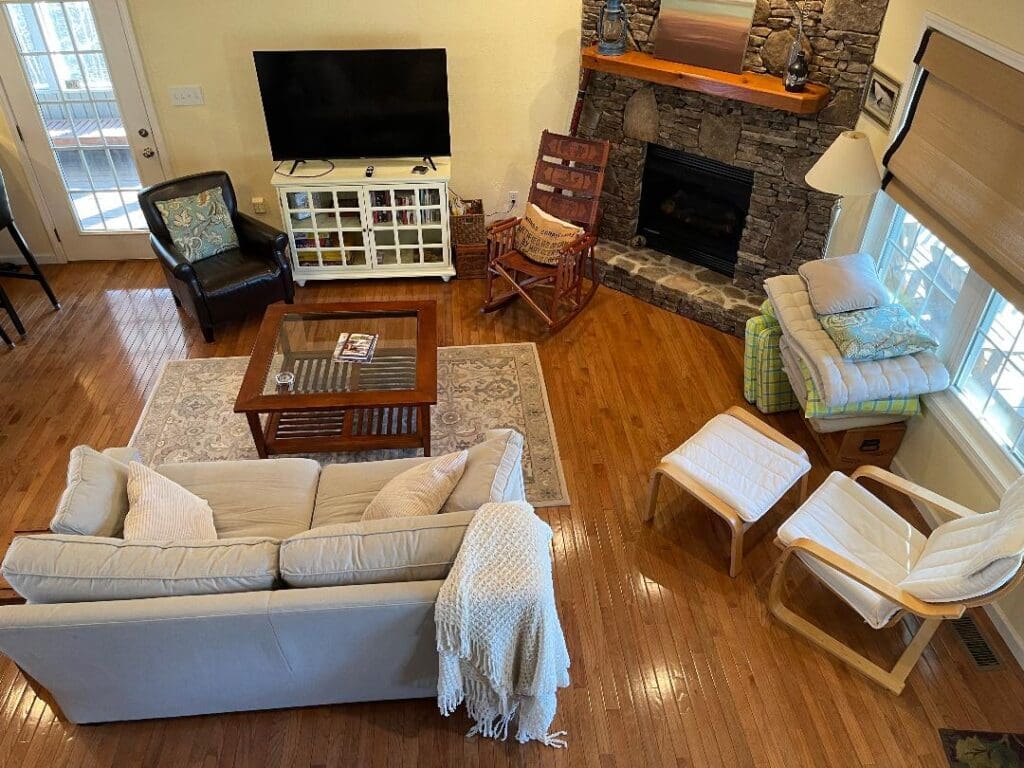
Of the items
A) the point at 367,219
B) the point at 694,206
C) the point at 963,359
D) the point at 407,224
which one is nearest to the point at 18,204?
the point at 367,219

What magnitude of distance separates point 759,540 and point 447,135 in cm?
325

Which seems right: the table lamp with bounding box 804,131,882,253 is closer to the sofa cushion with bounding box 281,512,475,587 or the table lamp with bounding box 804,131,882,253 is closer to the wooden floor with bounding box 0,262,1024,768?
the wooden floor with bounding box 0,262,1024,768

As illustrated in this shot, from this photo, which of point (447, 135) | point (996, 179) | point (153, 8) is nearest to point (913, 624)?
point (996, 179)

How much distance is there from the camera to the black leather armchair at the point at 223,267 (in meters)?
4.43

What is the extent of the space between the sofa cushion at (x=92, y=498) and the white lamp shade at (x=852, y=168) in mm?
3300

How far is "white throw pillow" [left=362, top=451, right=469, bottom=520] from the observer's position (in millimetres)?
2508

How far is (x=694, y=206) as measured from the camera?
5.00m

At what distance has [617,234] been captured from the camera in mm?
5355

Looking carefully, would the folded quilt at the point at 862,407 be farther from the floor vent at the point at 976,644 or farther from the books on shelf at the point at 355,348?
the books on shelf at the point at 355,348

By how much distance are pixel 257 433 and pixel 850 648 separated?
2659 mm

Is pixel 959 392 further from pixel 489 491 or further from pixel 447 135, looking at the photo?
pixel 447 135

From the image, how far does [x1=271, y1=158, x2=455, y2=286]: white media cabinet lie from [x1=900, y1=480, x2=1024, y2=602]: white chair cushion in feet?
11.7

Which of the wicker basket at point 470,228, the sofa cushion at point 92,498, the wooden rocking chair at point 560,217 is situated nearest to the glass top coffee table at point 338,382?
the sofa cushion at point 92,498

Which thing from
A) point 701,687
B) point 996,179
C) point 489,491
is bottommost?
point 701,687
